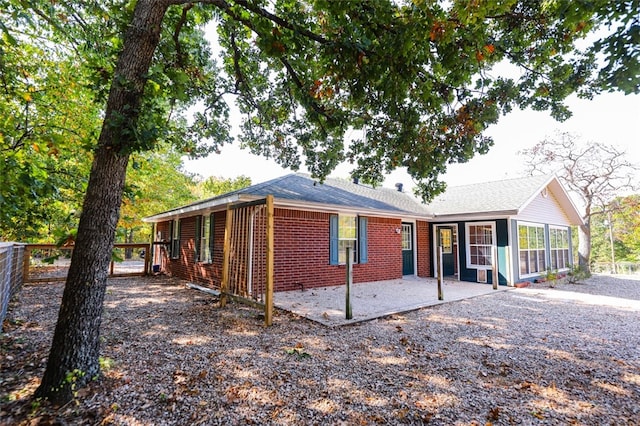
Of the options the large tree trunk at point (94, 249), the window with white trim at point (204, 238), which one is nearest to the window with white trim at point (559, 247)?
the window with white trim at point (204, 238)

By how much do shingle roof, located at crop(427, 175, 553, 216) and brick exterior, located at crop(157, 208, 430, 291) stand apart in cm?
262

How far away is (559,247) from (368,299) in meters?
12.3

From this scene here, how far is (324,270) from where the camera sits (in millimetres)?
9344

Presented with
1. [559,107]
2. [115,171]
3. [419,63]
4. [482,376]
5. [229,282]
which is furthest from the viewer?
[229,282]

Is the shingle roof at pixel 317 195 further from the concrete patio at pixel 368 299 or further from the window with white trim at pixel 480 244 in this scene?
the concrete patio at pixel 368 299

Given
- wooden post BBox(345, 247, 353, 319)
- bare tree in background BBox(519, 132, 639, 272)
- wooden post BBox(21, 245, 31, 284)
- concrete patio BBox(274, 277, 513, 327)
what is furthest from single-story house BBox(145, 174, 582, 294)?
wooden post BBox(21, 245, 31, 284)

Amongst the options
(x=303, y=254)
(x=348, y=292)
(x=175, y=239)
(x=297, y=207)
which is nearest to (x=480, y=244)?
(x=303, y=254)

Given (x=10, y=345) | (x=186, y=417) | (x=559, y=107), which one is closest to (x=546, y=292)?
(x=559, y=107)

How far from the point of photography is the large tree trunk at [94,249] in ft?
9.27

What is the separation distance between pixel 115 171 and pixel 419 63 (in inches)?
150

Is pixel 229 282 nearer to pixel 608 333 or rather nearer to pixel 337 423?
pixel 337 423

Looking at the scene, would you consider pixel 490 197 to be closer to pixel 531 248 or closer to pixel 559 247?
pixel 531 248

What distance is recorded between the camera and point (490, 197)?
12.2 m

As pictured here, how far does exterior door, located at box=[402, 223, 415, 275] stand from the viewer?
12.3 meters
